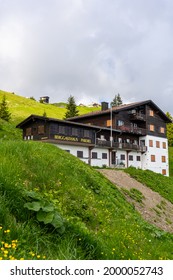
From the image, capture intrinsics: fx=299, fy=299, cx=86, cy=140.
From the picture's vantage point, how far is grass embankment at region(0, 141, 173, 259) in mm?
4938

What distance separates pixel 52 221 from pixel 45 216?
17 centimetres

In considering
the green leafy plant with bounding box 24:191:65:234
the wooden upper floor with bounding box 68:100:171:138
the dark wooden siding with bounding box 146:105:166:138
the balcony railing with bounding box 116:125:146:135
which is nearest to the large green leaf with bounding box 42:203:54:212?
the green leafy plant with bounding box 24:191:65:234

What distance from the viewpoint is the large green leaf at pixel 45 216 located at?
18.5ft

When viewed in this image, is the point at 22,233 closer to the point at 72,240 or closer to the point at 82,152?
the point at 72,240

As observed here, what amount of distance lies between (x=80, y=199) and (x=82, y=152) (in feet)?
123

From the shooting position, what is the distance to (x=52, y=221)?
18.7 feet

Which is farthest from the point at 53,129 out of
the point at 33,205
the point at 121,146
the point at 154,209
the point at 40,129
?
the point at 33,205

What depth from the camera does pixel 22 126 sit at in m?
50.1

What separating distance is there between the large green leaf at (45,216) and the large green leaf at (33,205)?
0.10m

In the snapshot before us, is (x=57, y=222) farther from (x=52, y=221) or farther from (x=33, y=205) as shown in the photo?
(x=33, y=205)

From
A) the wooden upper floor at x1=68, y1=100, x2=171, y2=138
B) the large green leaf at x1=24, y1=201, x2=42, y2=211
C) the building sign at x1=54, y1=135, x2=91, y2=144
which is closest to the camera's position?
the large green leaf at x1=24, y1=201, x2=42, y2=211

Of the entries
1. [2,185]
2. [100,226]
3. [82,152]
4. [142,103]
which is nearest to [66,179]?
[100,226]

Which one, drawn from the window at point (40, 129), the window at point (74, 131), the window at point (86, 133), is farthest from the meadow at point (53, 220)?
the window at point (86, 133)

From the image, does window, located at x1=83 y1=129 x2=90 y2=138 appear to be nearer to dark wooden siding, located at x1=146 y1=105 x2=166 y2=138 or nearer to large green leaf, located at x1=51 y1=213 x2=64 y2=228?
dark wooden siding, located at x1=146 y1=105 x2=166 y2=138
